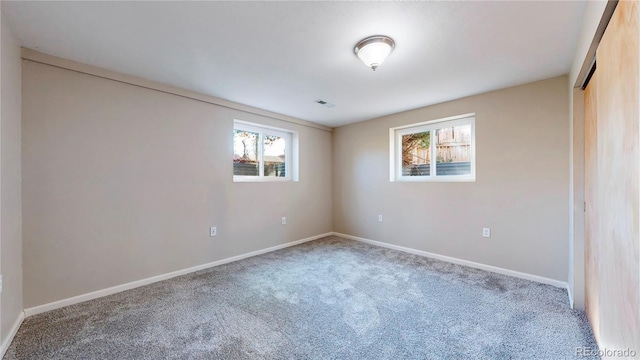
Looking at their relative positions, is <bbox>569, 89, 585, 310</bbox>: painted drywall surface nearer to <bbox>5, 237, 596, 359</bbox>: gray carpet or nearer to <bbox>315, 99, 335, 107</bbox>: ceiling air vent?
<bbox>5, 237, 596, 359</bbox>: gray carpet

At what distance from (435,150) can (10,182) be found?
14.4 ft

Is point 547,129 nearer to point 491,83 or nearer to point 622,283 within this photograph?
point 491,83

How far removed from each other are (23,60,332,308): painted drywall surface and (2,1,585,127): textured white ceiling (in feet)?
1.11

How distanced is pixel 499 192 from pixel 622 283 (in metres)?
2.07

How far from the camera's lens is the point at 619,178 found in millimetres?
1145

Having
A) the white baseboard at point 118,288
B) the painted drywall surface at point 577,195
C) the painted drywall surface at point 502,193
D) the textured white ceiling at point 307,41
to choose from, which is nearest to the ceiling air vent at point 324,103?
the textured white ceiling at point 307,41

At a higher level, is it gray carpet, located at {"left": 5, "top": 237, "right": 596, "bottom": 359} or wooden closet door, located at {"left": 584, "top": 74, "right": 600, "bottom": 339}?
wooden closet door, located at {"left": 584, "top": 74, "right": 600, "bottom": 339}

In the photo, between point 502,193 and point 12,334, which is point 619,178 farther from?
point 12,334

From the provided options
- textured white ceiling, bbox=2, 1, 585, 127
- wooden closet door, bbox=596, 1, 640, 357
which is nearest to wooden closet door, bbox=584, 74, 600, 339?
wooden closet door, bbox=596, 1, 640, 357

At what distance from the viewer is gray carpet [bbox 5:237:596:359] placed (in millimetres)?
1650

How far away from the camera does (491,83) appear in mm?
2811

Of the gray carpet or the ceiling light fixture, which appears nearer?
the gray carpet

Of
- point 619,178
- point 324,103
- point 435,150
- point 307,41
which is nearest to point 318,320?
point 619,178

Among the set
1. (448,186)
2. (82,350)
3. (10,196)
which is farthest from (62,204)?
(448,186)
